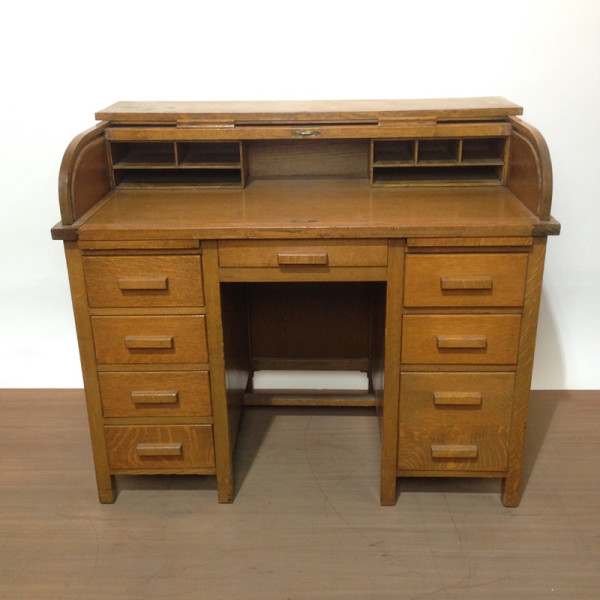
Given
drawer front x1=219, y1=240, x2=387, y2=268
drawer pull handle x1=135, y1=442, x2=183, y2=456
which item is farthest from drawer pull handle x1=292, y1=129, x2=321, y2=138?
drawer pull handle x1=135, y1=442, x2=183, y2=456

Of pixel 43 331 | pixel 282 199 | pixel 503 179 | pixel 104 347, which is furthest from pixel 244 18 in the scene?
pixel 43 331

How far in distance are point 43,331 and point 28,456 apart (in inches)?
27.8

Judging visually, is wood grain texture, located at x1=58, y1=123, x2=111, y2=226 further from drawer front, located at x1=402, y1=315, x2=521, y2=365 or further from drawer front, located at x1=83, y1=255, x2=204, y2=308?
drawer front, located at x1=402, y1=315, x2=521, y2=365

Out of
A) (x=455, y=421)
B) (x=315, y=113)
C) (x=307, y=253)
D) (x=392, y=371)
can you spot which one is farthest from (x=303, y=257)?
(x=455, y=421)

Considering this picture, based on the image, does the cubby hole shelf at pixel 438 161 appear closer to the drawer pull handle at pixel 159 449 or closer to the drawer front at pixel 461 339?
the drawer front at pixel 461 339

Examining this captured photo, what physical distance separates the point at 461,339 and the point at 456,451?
38cm

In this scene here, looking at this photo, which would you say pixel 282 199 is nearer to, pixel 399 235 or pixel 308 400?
pixel 399 235

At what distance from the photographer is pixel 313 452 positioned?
2.52 metres

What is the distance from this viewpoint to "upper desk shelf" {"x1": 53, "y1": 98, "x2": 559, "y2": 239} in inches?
85.4

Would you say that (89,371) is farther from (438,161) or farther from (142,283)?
(438,161)

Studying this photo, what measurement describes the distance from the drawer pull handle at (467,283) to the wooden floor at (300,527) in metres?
0.77

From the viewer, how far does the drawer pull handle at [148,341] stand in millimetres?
2033

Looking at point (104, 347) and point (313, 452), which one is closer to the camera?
point (104, 347)

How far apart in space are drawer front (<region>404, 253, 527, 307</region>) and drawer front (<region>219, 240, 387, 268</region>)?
0.11 m
